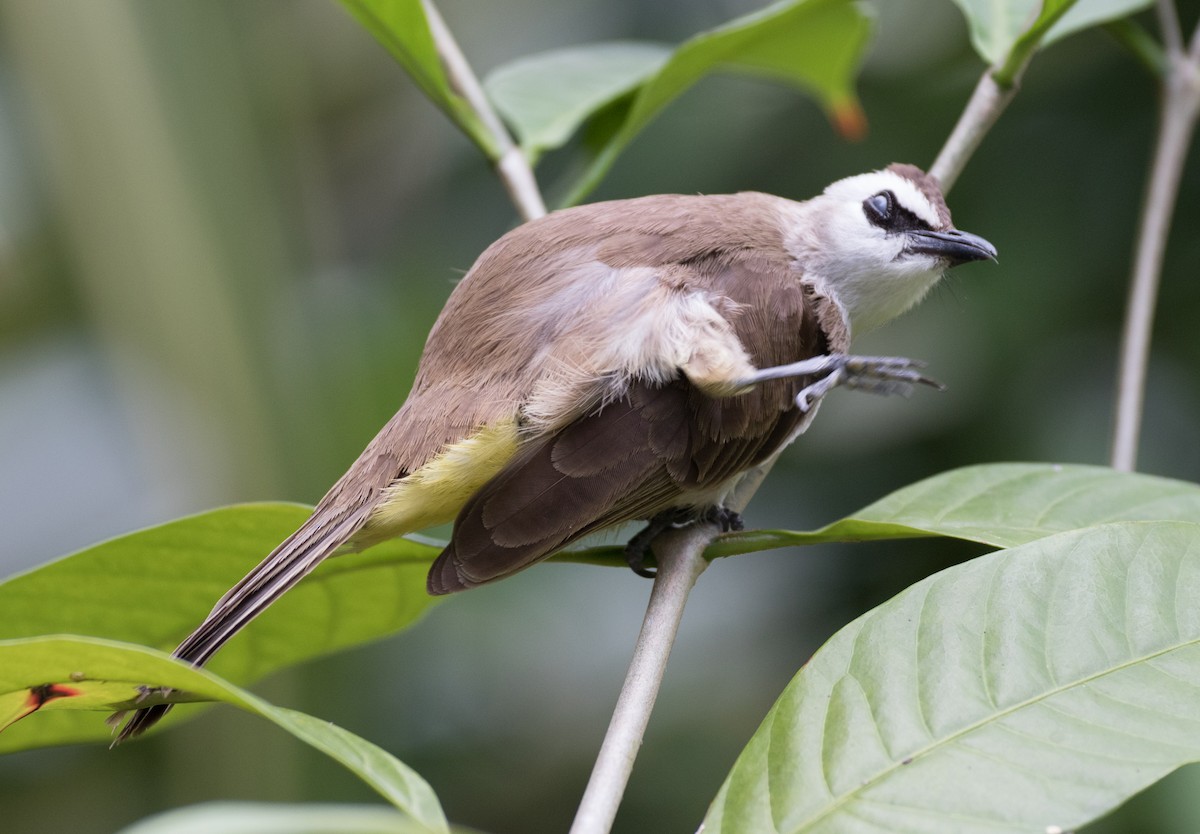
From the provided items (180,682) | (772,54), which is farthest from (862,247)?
(180,682)

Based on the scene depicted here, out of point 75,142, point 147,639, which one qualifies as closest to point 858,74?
point 75,142

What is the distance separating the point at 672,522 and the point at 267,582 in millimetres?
750

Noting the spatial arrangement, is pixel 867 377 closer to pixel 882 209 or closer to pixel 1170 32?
pixel 882 209

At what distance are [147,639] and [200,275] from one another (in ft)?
7.20

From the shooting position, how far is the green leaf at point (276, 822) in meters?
0.67

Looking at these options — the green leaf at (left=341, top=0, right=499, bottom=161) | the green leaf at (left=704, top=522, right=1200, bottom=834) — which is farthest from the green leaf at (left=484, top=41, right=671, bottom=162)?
the green leaf at (left=704, top=522, right=1200, bottom=834)

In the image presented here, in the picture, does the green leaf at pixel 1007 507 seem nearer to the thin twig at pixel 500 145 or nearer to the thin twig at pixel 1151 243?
the thin twig at pixel 1151 243

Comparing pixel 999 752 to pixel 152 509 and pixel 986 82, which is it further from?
pixel 152 509

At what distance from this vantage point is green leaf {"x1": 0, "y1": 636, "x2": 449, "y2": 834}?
1.00m

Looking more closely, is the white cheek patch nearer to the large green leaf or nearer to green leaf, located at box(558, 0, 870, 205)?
green leaf, located at box(558, 0, 870, 205)

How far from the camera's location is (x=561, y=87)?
230 cm

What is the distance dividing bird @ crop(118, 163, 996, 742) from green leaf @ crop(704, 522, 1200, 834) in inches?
21.2

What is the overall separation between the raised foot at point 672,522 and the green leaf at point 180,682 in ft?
3.05

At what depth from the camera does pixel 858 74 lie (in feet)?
11.9
